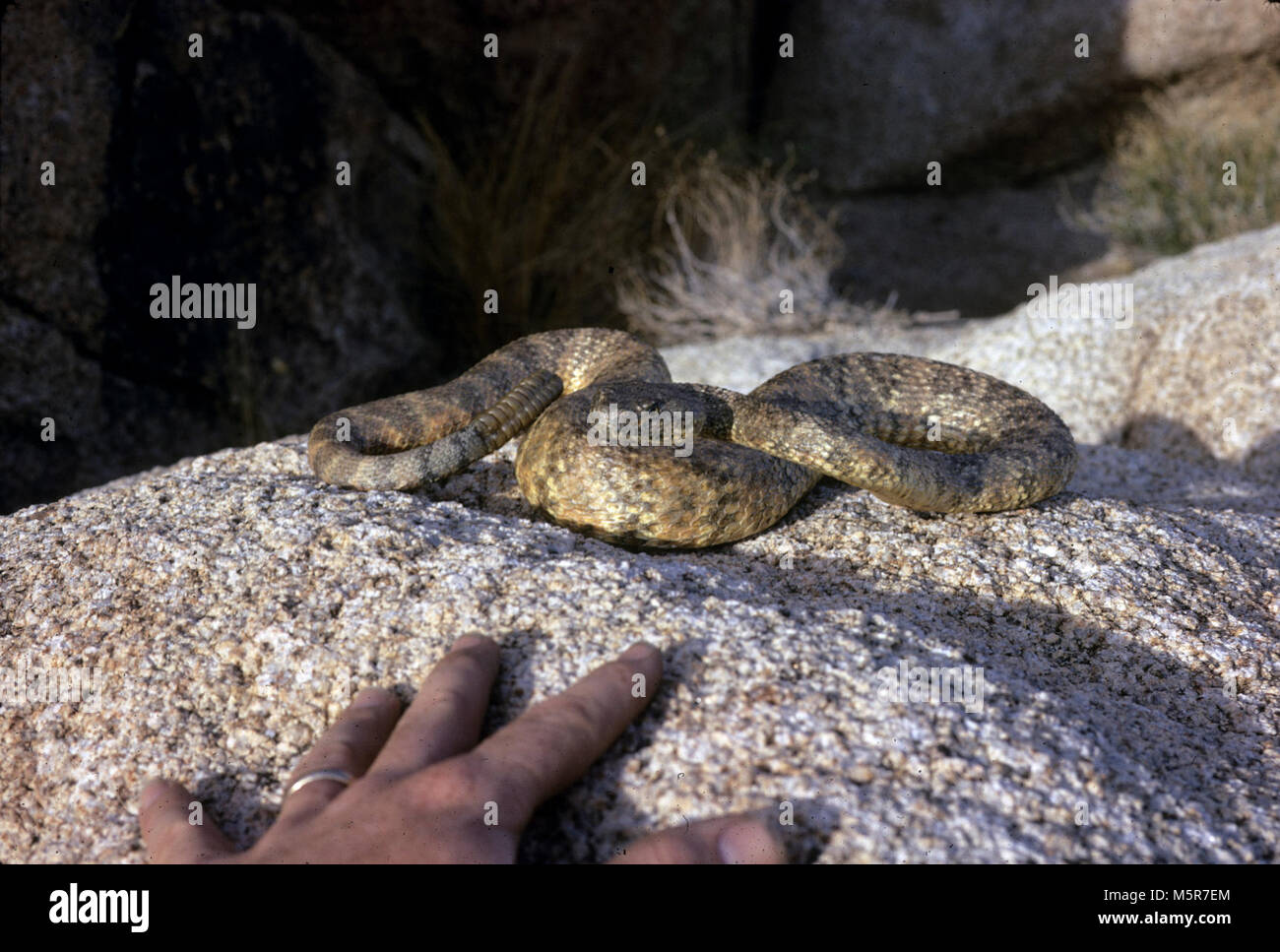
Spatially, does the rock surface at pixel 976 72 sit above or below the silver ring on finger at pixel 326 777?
above

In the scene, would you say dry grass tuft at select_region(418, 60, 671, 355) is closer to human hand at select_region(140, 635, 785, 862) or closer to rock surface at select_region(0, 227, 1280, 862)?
rock surface at select_region(0, 227, 1280, 862)

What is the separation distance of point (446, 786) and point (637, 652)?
58 centimetres

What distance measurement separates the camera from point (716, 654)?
264 centimetres

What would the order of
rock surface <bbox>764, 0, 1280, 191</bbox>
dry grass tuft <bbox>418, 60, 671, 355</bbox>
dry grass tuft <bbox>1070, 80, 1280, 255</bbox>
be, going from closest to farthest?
dry grass tuft <bbox>418, 60, 671, 355</bbox>, dry grass tuft <bbox>1070, 80, 1280, 255</bbox>, rock surface <bbox>764, 0, 1280, 191</bbox>

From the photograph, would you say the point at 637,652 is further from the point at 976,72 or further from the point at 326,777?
the point at 976,72

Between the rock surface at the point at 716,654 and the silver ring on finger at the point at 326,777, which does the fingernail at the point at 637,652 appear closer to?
the rock surface at the point at 716,654

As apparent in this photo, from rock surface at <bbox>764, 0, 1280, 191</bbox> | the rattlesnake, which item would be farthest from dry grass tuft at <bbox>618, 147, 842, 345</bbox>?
the rattlesnake

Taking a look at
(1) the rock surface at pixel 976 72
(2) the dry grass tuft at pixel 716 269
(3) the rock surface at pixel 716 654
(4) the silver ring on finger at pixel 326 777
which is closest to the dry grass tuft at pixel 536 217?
(2) the dry grass tuft at pixel 716 269

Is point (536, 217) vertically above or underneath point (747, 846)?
above

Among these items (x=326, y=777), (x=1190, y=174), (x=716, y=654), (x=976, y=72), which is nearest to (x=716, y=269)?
(x=1190, y=174)

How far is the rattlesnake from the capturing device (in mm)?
3348

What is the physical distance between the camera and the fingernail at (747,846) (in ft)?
6.93

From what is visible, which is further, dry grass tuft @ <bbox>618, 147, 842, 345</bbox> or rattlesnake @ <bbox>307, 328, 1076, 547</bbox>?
dry grass tuft @ <bbox>618, 147, 842, 345</bbox>

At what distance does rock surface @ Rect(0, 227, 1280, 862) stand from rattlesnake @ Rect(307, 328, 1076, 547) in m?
0.12
